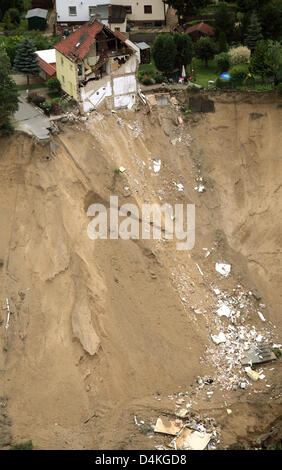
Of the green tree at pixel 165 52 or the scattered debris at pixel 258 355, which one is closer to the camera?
the scattered debris at pixel 258 355

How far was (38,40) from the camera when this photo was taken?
52.0 m

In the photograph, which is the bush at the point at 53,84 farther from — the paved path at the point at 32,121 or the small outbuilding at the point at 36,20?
the small outbuilding at the point at 36,20

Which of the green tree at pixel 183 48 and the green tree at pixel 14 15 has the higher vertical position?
the green tree at pixel 14 15

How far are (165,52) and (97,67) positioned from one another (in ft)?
21.4

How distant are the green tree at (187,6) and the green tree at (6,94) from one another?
19836mm

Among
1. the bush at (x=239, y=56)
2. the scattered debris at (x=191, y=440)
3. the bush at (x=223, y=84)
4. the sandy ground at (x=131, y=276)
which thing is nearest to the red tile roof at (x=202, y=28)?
the bush at (x=239, y=56)

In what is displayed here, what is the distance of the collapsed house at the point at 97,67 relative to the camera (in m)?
42.6

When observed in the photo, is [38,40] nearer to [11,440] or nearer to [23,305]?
[23,305]

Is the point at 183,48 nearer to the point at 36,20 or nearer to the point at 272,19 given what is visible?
the point at 272,19

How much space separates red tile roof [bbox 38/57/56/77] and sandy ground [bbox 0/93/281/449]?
564 centimetres

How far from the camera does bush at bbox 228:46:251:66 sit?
48.6 metres

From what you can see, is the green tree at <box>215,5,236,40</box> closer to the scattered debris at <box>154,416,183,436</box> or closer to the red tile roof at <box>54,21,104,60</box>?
the red tile roof at <box>54,21,104,60</box>

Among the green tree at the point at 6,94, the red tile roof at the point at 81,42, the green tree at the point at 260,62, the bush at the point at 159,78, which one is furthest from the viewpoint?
the bush at the point at 159,78
